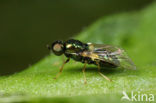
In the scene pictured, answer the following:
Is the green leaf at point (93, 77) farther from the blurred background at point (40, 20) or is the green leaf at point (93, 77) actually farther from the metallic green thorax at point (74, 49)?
the blurred background at point (40, 20)

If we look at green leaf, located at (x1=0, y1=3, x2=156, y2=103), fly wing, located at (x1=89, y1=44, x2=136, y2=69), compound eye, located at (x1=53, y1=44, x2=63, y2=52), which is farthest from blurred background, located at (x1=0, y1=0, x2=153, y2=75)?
fly wing, located at (x1=89, y1=44, x2=136, y2=69)

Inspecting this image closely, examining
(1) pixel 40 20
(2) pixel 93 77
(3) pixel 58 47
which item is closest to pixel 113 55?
(2) pixel 93 77

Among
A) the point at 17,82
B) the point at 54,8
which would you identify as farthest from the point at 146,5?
the point at 17,82

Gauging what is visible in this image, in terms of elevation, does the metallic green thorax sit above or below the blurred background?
below

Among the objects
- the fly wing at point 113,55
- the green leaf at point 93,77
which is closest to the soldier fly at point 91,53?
the fly wing at point 113,55

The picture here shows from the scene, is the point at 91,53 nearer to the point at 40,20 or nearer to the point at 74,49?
the point at 74,49

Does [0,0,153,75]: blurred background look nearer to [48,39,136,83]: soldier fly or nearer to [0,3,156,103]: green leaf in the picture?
[0,3,156,103]: green leaf
